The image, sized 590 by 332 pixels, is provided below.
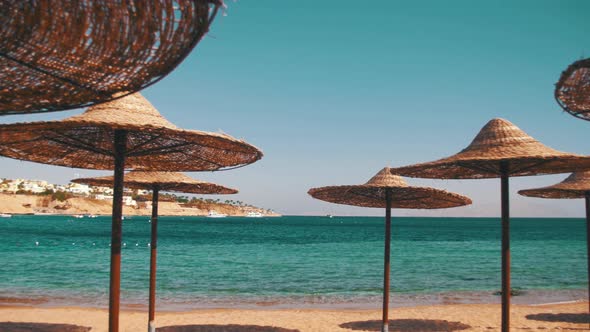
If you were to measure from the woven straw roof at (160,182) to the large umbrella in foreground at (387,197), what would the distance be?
1.81m

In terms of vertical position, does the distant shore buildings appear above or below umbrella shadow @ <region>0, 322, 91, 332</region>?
above

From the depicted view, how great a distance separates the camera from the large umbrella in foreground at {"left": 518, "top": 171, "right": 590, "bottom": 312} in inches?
407

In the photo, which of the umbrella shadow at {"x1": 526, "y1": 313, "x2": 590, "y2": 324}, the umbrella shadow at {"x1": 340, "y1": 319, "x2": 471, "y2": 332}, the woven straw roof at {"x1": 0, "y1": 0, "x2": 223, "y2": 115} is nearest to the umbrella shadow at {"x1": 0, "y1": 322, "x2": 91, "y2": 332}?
the umbrella shadow at {"x1": 340, "y1": 319, "x2": 471, "y2": 332}

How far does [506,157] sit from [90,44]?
4783 mm

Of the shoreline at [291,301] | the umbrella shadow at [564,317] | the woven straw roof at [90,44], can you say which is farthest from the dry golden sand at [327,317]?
the woven straw roof at [90,44]

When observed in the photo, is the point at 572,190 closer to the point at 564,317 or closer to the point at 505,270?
the point at 564,317

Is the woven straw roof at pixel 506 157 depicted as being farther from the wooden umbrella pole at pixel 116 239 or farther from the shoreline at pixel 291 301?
the shoreline at pixel 291 301

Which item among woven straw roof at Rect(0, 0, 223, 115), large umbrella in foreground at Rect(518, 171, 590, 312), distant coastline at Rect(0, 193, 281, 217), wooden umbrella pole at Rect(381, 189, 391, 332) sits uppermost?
woven straw roof at Rect(0, 0, 223, 115)

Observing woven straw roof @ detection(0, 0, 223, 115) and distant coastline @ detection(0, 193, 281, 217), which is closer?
woven straw roof @ detection(0, 0, 223, 115)

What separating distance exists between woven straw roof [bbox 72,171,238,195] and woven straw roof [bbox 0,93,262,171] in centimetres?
113

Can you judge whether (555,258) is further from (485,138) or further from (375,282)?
(485,138)

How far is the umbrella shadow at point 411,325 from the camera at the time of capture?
Answer: 10750 mm

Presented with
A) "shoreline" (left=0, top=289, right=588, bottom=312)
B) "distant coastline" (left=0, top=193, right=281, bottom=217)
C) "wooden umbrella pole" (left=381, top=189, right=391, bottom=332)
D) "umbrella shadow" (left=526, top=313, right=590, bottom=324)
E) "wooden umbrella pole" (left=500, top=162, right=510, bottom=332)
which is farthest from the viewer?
"distant coastline" (left=0, top=193, right=281, bottom=217)

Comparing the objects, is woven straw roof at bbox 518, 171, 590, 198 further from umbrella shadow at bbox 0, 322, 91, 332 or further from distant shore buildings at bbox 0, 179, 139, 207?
distant shore buildings at bbox 0, 179, 139, 207
